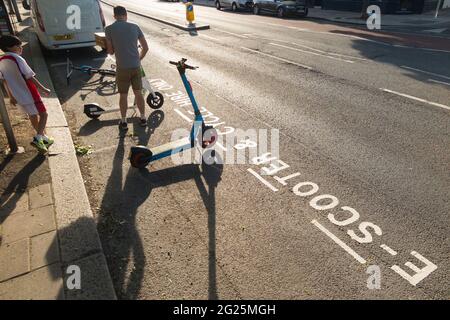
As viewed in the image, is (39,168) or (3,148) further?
(3,148)

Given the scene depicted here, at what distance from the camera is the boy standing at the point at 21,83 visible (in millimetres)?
4824

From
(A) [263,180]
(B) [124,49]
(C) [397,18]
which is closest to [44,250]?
(A) [263,180]

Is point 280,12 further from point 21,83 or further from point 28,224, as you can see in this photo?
point 28,224

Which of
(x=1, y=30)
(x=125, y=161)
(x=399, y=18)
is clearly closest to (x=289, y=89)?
(x=125, y=161)

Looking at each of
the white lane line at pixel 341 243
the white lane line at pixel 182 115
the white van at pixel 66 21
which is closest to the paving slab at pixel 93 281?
the white lane line at pixel 341 243

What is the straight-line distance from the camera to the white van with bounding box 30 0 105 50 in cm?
1095

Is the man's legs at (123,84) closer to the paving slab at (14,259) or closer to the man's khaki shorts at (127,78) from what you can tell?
the man's khaki shorts at (127,78)

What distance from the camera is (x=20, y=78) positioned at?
4.98 meters

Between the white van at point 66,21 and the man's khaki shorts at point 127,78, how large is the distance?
661 centimetres

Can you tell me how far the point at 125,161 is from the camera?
521cm

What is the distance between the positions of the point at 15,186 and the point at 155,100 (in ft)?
11.3
